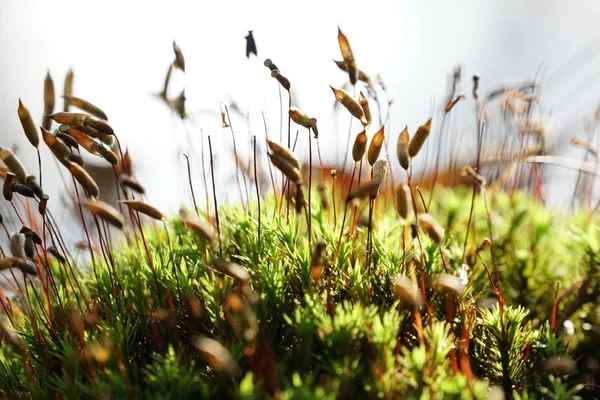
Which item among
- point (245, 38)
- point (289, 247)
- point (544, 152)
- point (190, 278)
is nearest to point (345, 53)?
point (245, 38)

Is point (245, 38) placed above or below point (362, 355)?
above

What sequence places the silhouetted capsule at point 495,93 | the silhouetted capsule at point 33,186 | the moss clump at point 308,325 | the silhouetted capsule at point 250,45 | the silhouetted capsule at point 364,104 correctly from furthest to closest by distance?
the silhouetted capsule at point 495,93 → the silhouetted capsule at point 250,45 → the silhouetted capsule at point 364,104 → the silhouetted capsule at point 33,186 → the moss clump at point 308,325

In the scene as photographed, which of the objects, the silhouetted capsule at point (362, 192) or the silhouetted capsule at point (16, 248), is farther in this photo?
the silhouetted capsule at point (16, 248)

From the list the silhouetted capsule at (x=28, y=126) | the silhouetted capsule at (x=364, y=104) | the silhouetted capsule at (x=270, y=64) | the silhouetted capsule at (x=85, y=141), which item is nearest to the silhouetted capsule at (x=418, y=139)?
the silhouetted capsule at (x=364, y=104)

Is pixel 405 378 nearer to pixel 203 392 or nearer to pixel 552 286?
pixel 203 392

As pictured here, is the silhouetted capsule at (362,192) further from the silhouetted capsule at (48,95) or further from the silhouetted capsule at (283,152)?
the silhouetted capsule at (48,95)

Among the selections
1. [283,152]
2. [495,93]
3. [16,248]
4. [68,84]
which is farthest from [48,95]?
[495,93]

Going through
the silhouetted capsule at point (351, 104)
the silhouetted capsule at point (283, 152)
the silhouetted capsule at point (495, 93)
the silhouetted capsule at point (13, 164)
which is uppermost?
the silhouetted capsule at point (351, 104)
